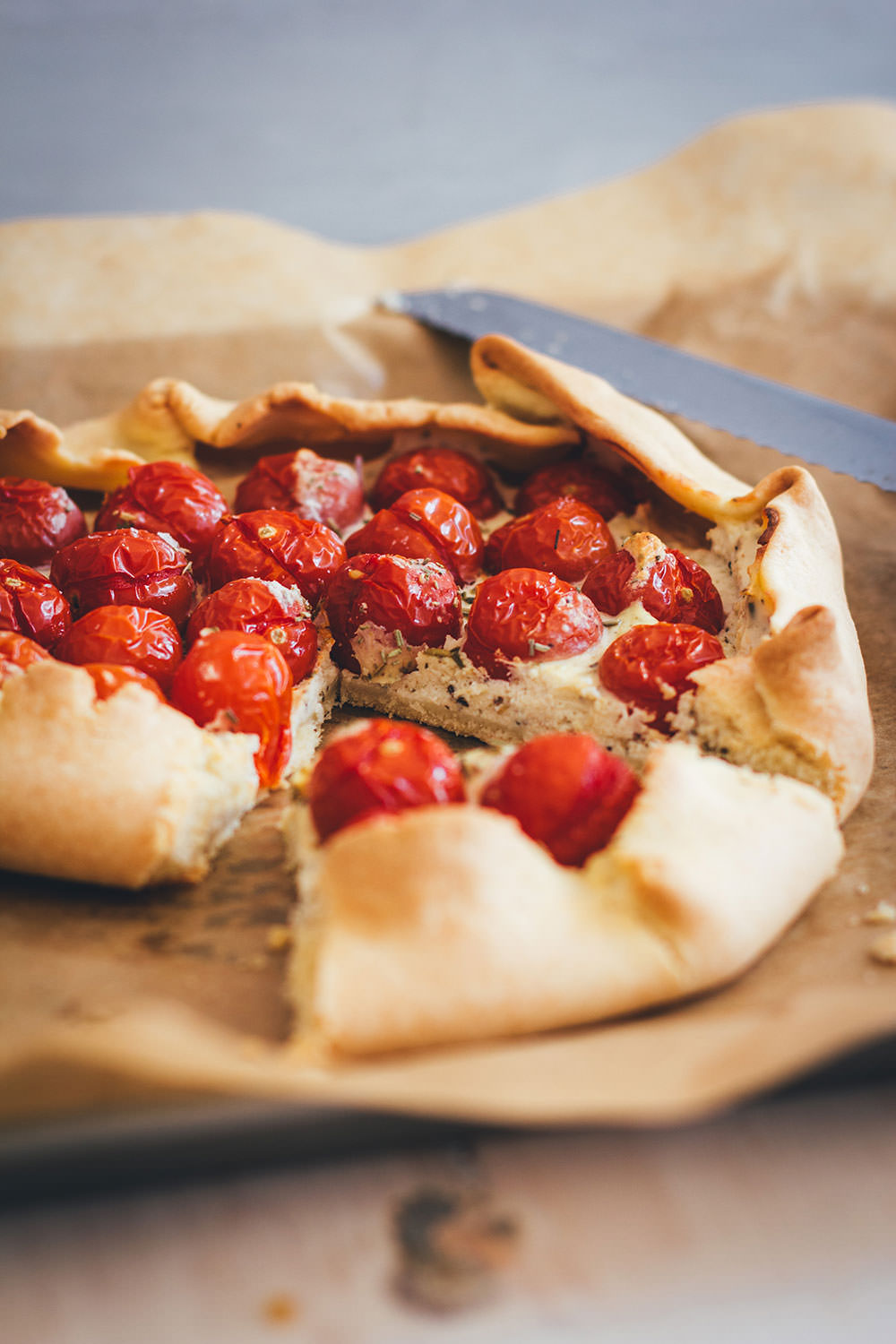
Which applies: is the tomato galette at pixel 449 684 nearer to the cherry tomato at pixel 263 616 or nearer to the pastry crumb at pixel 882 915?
the cherry tomato at pixel 263 616

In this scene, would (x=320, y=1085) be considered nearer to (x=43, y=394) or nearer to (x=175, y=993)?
(x=175, y=993)

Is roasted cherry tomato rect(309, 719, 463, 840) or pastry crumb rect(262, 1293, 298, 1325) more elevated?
roasted cherry tomato rect(309, 719, 463, 840)

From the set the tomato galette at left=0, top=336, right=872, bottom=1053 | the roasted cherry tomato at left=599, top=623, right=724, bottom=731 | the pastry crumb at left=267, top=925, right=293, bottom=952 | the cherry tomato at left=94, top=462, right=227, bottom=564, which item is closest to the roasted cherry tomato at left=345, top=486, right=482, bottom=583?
the tomato galette at left=0, top=336, right=872, bottom=1053

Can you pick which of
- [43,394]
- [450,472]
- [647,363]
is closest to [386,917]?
[450,472]

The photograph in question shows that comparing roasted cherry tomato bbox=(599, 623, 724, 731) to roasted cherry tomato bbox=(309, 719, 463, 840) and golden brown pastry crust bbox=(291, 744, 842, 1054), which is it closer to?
golden brown pastry crust bbox=(291, 744, 842, 1054)

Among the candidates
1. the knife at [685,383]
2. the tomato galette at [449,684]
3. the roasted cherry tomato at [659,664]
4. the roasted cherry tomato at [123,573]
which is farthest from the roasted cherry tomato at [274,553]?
the knife at [685,383]

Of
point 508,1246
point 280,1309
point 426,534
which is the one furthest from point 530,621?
point 280,1309
